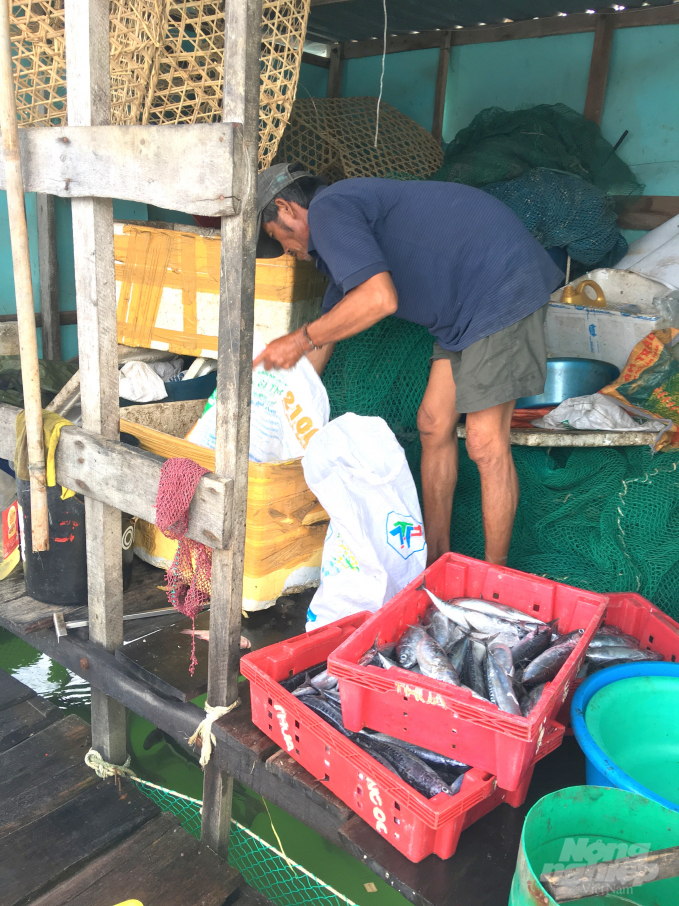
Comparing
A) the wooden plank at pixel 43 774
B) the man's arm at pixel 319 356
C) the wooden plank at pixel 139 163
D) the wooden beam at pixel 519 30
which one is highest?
the wooden beam at pixel 519 30

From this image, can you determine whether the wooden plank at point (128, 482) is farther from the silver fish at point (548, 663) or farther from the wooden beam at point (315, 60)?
the wooden beam at point (315, 60)

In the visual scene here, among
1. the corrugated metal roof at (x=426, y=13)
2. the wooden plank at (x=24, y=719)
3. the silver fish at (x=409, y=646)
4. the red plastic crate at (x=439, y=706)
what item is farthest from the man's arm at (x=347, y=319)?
the corrugated metal roof at (x=426, y=13)

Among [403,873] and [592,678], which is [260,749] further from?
[592,678]

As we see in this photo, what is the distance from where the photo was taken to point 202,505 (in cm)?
225

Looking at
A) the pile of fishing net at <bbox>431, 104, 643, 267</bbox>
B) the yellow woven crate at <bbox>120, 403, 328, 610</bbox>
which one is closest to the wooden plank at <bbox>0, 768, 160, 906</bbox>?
the yellow woven crate at <bbox>120, 403, 328, 610</bbox>

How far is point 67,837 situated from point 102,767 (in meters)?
0.41

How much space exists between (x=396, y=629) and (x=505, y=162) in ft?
13.1

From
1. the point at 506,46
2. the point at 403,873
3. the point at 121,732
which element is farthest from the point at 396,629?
the point at 506,46

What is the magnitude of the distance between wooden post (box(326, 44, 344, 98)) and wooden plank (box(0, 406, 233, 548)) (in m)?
5.95

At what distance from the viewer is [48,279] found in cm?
542

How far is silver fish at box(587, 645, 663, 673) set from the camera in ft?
8.03

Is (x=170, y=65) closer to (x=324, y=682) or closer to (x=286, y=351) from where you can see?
(x=286, y=351)

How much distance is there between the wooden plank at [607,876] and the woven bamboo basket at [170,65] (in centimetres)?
301

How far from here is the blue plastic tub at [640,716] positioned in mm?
2105
